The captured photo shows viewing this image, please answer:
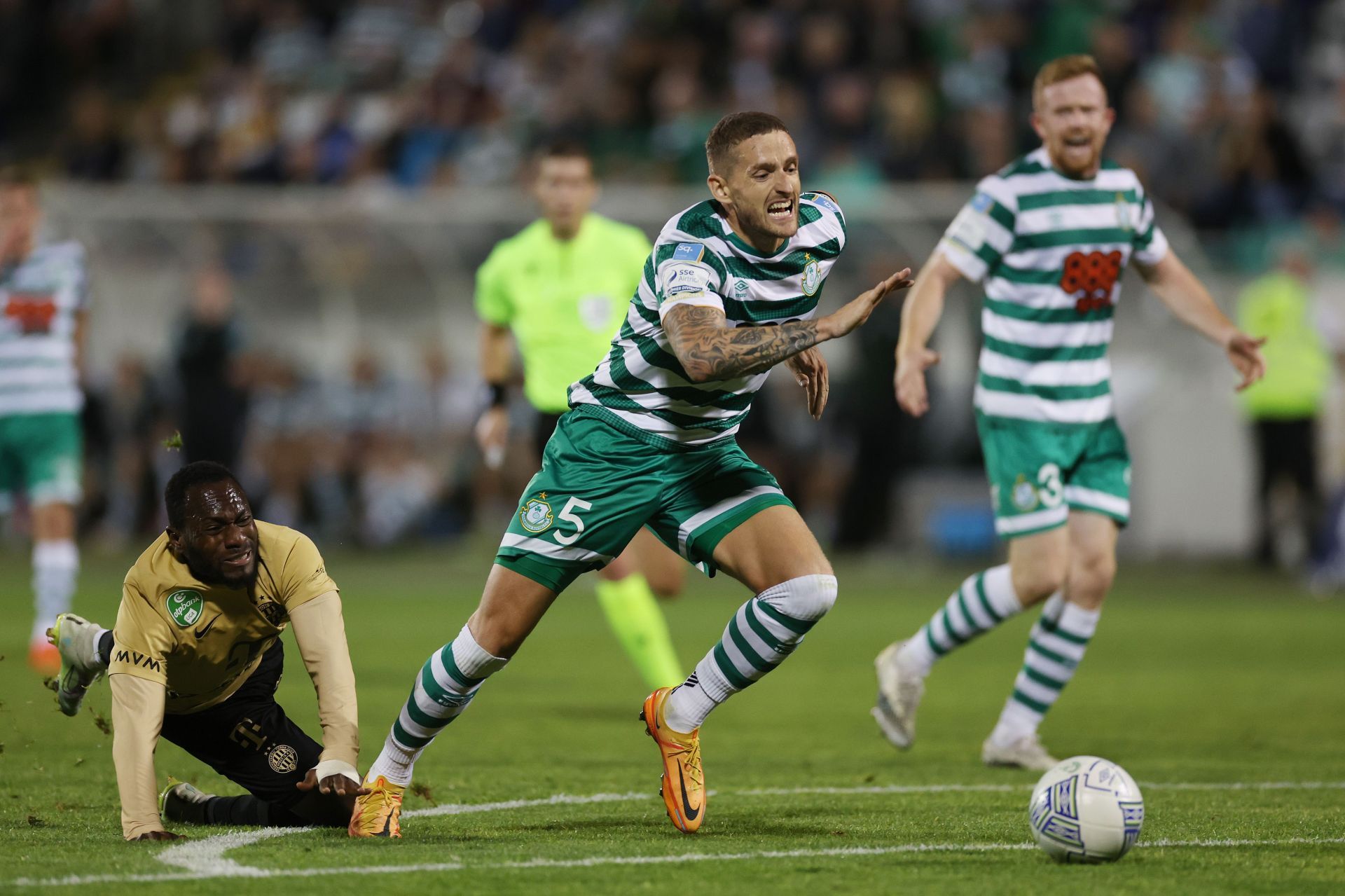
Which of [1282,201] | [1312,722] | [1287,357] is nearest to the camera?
[1312,722]

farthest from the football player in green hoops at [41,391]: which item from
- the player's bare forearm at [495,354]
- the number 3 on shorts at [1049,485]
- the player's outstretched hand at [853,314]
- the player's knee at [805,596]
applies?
the player's outstretched hand at [853,314]

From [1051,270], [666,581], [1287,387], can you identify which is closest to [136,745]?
[1051,270]

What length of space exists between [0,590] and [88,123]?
9326mm

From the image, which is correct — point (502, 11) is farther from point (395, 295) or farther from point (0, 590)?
point (0, 590)

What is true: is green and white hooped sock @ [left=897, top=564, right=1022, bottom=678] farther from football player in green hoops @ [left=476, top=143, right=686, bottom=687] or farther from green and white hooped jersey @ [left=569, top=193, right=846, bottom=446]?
green and white hooped jersey @ [left=569, top=193, right=846, bottom=446]

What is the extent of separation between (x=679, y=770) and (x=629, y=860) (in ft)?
2.18

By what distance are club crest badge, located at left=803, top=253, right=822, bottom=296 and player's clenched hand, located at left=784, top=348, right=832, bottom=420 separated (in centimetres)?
22

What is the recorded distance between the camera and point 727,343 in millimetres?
5020

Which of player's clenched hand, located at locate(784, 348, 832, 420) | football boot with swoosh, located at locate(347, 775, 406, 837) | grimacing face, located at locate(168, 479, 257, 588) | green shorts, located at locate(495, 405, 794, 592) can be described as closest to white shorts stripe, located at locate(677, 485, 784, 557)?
green shorts, located at locate(495, 405, 794, 592)

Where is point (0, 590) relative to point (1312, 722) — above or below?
below

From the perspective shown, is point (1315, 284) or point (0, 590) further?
point (1315, 284)

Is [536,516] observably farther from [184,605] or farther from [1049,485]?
[1049,485]

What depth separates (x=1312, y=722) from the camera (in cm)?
831

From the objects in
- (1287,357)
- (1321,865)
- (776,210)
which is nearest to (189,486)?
(776,210)
